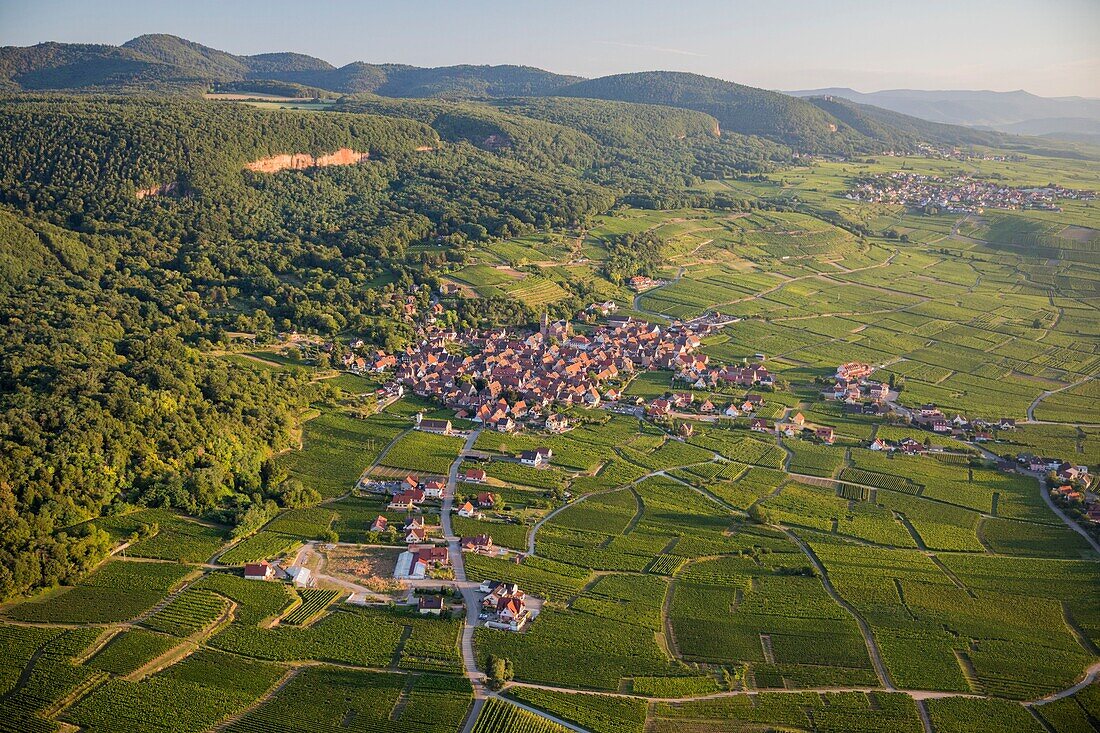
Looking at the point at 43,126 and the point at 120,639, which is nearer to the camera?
the point at 120,639

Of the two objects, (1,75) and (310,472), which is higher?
(1,75)

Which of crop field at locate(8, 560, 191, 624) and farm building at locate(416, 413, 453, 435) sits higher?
farm building at locate(416, 413, 453, 435)

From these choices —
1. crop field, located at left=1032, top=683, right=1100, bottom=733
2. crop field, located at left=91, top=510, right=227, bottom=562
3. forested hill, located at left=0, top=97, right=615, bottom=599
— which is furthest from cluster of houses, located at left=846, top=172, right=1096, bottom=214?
crop field, located at left=91, top=510, right=227, bottom=562

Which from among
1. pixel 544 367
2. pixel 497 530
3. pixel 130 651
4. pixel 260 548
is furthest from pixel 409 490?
pixel 544 367

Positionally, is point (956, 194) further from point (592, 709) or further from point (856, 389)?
point (592, 709)

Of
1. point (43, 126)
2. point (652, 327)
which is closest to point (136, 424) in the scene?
point (652, 327)

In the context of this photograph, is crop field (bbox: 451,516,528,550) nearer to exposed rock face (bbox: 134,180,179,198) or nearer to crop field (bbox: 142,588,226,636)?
crop field (bbox: 142,588,226,636)

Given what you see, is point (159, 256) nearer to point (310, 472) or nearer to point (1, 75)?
point (310, 472)
